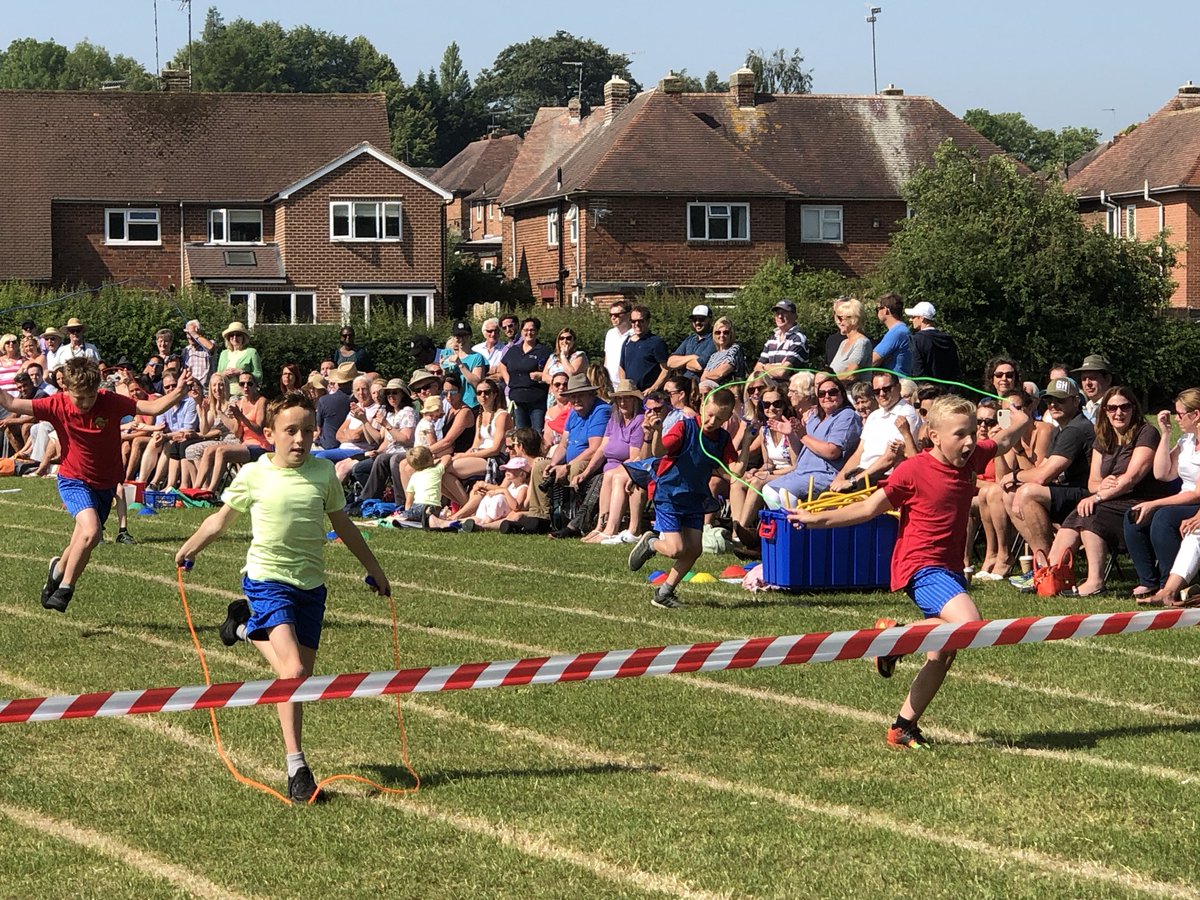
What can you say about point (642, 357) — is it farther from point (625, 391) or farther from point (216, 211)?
point (216, 211)

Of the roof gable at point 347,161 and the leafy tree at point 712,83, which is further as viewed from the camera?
the leafy tree at point 712,83

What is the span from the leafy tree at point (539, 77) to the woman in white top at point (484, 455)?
431 feet

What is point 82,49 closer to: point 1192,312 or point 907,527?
point 1192,312

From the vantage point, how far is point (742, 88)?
59.4m

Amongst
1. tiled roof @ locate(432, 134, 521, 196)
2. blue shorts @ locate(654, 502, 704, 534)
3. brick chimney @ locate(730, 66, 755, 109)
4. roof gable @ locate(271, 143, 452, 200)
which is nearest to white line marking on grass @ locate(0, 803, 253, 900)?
blue shorts @ locate(654, 502, 704, 534)

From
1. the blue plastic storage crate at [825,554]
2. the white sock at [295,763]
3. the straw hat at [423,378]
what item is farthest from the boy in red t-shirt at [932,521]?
the straw hat at [423,378]

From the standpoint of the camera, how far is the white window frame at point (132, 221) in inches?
2165

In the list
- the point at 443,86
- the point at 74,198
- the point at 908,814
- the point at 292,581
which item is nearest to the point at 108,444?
the point at 292,581

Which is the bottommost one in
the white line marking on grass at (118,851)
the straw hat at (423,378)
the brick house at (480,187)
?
the white line marking on grass at (118,851)

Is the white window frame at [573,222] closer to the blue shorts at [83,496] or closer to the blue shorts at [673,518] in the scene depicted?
the blue shorts at [673,518]

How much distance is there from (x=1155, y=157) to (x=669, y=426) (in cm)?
5283

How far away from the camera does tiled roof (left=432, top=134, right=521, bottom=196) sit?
316 feet

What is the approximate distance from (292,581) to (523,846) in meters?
1.81

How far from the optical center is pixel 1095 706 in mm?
9125
